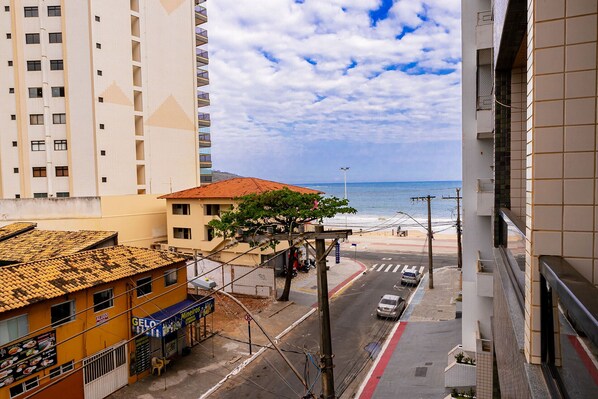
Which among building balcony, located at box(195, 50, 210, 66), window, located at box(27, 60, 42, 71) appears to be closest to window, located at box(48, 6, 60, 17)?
window, located at box(27, 60, 42, 71)

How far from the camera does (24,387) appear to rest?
12.7m

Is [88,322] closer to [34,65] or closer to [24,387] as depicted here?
[24,387]

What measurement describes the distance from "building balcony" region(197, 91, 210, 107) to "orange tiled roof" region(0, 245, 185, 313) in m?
32.1

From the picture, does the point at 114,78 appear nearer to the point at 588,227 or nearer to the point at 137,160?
the point at 137,160

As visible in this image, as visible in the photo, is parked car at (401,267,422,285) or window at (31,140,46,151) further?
window at (31,140,46,151)

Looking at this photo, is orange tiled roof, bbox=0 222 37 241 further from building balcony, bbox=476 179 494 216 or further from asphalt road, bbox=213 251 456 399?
building balcony, bbox=476 179 494 216

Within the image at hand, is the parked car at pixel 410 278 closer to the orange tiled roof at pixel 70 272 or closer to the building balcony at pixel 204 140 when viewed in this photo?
the orange tiled roof at pixel 70 272

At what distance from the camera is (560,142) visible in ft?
9.41

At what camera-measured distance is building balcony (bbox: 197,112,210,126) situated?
47.6m

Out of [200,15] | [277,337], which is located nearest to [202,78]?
[200,15]

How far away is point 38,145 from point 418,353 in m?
38.4

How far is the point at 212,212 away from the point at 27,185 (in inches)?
837

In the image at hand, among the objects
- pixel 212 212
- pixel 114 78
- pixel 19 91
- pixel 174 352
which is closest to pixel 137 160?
pixel 114 78

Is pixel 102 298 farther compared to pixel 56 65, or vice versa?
pixel 56 65
